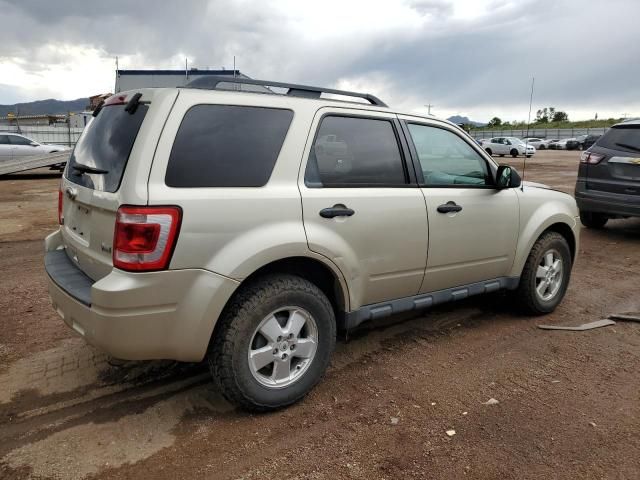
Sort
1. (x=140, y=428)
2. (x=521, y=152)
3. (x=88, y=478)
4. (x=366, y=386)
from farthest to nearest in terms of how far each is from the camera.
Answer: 1. (x=521, y=152)
2. (x=366, y=386)
3. (x=140, y=428)
4. (x=88, y=478)

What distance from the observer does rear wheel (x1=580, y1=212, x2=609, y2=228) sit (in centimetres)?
897

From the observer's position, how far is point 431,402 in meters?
3.27

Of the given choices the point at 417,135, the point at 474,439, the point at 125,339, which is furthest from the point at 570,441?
the point at 125,339

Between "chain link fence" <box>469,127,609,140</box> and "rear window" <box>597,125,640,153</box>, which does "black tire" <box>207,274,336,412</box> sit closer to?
"rear window" <box>597,125,640,153</box>

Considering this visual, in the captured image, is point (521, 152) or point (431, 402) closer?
point (431, 402)

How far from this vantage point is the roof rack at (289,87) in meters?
3.03

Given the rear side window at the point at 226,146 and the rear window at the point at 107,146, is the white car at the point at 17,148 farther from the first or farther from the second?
the rear side window at the point at 226,146

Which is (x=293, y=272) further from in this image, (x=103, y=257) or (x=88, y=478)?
(x=88, y=478)

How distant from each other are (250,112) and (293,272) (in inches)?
38.1

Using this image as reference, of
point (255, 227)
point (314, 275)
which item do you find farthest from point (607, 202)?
point (255, 227)

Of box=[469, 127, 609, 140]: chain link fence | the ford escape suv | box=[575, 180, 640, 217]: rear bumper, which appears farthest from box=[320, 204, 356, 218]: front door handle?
box=[469, 127, 609, 140]: chain link fence

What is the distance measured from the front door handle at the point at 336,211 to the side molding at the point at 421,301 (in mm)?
657

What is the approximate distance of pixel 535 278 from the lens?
15.1 ft

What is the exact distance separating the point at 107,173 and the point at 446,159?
2.41m
